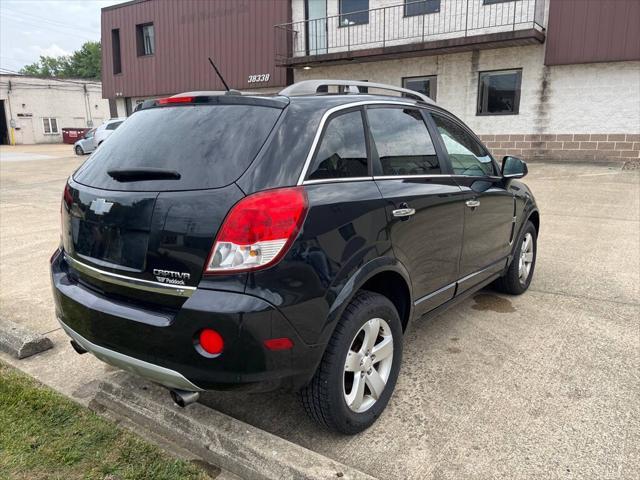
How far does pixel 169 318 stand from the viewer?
219 cm

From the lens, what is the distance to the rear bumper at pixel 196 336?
2080 mm

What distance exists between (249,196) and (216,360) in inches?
27.4

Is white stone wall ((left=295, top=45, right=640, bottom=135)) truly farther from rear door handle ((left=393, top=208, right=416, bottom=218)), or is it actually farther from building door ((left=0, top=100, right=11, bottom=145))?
building door ((left=0, top=100, right=11, bottom=145))

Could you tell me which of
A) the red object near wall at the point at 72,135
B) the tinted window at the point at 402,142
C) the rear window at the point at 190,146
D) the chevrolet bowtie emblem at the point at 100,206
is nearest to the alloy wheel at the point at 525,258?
the tinted window at the point at 402,142

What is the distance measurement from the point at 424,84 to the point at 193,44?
11417mm

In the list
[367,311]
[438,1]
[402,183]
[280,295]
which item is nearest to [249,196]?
[280,295]

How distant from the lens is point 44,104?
138 feet

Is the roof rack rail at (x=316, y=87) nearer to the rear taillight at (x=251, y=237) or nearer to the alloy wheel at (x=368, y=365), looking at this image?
the rear taillight at (x=251, y=237)

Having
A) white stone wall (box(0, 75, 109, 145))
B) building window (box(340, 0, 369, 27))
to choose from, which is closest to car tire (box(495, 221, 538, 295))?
building window (box(340, 0, 369, 27))

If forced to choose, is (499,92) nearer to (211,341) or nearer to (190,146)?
(190,146)

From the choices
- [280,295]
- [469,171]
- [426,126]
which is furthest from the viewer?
[469,171]

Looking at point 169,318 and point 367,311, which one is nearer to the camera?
point 169,318

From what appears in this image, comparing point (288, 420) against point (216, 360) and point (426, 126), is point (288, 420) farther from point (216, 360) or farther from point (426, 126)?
point (426, 126)

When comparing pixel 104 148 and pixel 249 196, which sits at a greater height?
pixel 104 148
